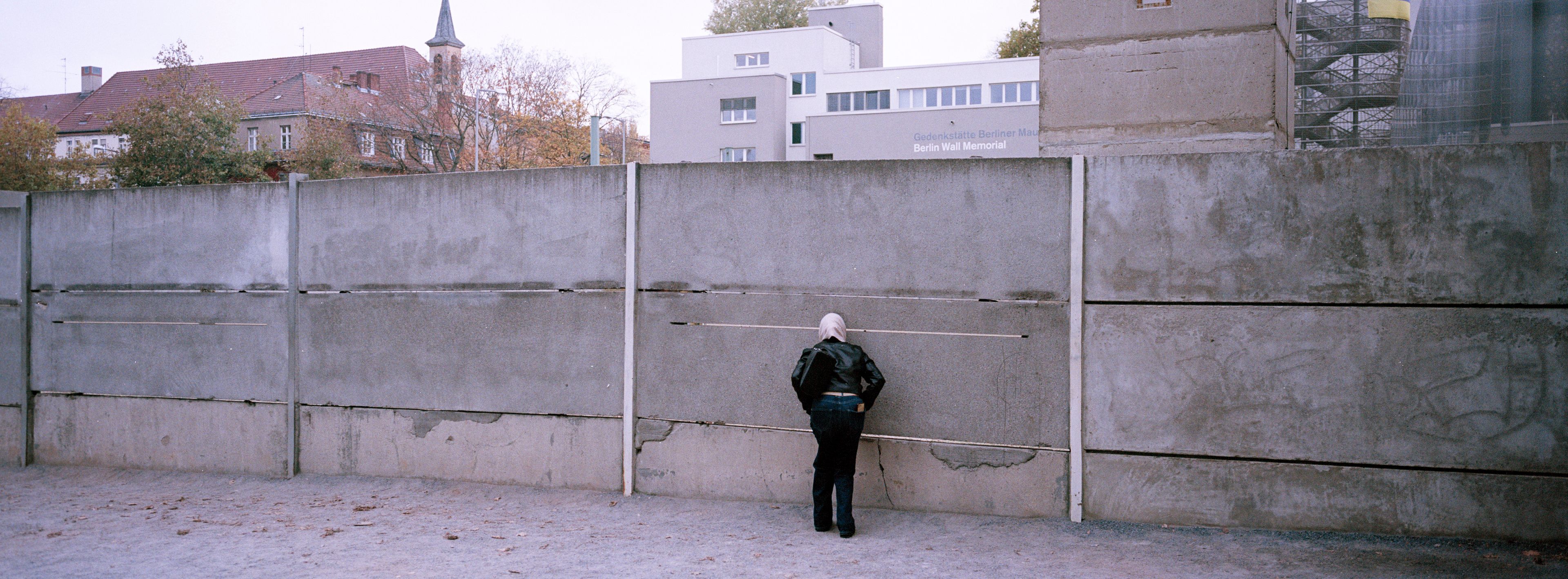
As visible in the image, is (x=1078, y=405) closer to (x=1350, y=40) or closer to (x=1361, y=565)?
(x=1361, y=565)

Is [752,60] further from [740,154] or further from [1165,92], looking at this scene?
[1165,92]

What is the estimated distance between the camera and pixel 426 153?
47188 millimetres

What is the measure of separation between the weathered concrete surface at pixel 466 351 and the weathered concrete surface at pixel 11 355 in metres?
3.54

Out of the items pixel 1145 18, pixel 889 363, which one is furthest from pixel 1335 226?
pixel 889 363

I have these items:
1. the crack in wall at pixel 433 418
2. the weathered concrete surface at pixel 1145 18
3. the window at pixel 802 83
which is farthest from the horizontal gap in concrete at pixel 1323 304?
the window at pixel 802 83

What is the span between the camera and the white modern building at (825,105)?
47.7m

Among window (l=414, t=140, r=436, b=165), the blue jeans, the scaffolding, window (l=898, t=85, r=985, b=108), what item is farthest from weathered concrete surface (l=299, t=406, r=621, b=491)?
window (l=898, t=85, r=985, b=108)

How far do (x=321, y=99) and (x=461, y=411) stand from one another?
46.1m

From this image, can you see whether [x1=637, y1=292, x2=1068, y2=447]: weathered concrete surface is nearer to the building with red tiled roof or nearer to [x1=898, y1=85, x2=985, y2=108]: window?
the building with red tiled roof

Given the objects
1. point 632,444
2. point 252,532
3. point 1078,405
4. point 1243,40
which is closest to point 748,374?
point 632,444

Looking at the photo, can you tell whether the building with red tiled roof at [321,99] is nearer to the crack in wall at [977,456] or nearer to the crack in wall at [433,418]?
the crack in wall at [433,418]

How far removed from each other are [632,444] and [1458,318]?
559 cm

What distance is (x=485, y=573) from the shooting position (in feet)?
18.2

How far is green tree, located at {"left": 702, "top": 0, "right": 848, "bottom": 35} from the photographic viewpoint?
69438mm
